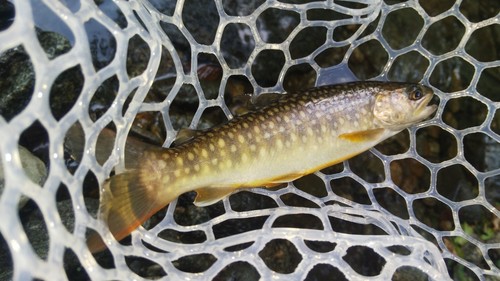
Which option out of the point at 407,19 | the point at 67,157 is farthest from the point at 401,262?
the point at 407,19

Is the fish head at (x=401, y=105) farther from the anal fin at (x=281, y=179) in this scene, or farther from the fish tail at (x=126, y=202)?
the fish tail at (x=126, y=202)

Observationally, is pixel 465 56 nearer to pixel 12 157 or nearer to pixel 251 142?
pixel 251 142

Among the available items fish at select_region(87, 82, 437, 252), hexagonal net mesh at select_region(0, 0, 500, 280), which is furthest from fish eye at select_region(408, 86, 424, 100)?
hexagonal net mesh at select_region(0, 0, 500, 280)

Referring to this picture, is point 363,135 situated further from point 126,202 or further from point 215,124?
point 126,202

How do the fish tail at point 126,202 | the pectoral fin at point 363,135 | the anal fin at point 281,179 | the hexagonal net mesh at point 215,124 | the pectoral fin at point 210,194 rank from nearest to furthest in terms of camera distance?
the hexagonal net mesh at point 215,124
the fish tail at point 126,202
the pectoral fin at point 210,194
the anal fin at point 281,179
the pectoral fin at point 363,135

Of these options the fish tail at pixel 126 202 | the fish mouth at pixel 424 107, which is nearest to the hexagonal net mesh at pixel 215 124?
the fish tail at pixel 126 202

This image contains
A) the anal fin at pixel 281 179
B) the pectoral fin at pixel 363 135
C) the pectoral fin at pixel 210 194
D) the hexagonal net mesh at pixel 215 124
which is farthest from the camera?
the pectoral fin at pixel 363 135

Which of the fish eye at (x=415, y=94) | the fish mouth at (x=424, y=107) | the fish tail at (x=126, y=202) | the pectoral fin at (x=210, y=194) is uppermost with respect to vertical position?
the fish eye at (x=415, y=94)
